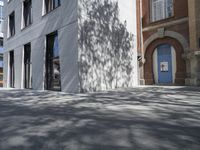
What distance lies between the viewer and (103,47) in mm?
13508

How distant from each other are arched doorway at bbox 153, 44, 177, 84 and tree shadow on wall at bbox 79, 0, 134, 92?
8.78 feet

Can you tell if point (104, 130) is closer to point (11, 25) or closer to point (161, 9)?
point (161, 9)

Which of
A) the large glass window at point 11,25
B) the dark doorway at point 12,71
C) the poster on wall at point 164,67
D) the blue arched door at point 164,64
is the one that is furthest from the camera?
the large glass window at point 11,25

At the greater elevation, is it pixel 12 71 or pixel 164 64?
pixel 164 64

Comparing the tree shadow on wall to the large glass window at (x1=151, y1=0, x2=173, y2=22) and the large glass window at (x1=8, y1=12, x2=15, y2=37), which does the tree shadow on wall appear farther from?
the large glass window at (x1=8, y1=12, x2=15, y2=37)

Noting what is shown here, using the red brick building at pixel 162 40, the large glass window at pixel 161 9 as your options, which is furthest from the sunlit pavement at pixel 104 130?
the large glass window at pixel 161 9

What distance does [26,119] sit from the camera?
5605 mm

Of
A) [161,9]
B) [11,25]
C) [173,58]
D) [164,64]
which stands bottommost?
[164,64]

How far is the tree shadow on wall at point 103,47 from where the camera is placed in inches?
477

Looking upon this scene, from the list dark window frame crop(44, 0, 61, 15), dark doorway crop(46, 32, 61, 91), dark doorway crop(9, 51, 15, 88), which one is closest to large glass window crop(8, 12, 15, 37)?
dark doorway crop(9, 51, 15, 88)

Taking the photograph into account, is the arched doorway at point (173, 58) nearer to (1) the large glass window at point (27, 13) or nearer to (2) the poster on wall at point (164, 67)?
(2) the poster on wall at point (164, 67)

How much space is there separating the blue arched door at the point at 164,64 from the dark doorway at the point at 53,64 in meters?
8.80

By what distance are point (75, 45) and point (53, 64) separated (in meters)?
3.26

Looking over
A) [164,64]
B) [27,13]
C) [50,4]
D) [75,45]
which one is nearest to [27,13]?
[27,13]
